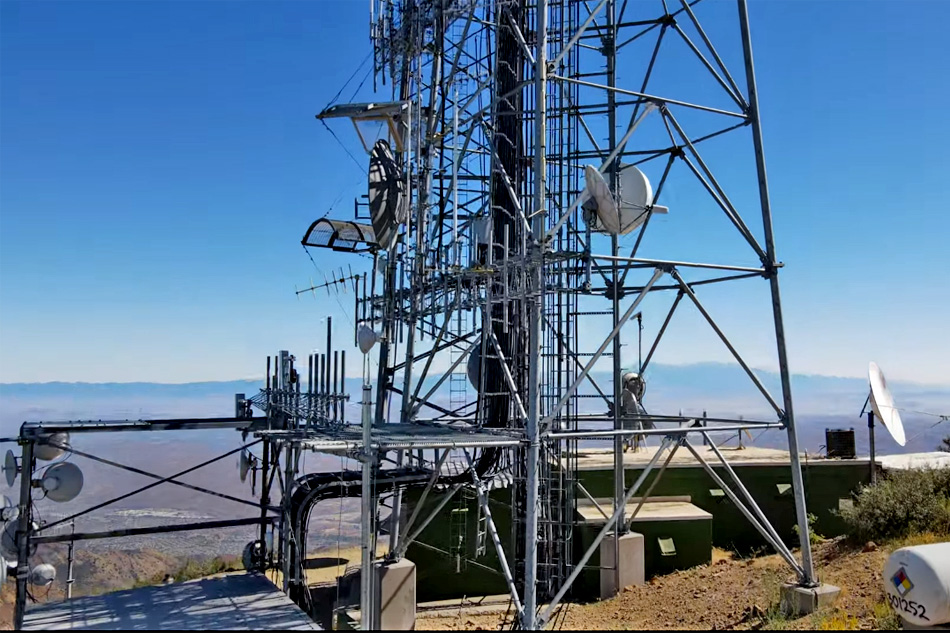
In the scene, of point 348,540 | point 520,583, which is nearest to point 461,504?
point 520,583

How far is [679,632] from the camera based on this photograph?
12.6 meters

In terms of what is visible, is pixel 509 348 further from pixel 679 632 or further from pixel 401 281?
pixel 679 632

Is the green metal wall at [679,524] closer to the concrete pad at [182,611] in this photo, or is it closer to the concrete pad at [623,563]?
the concrete pad at [623,563]

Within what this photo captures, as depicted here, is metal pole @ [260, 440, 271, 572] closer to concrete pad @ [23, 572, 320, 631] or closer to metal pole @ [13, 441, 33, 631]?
concrete pad @ [23, 572, 320, 631]

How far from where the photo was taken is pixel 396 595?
51.8ft

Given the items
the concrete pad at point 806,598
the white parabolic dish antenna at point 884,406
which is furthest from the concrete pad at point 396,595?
the white parabolic dish antenna at point 884,406

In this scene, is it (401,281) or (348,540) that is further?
(348,540)

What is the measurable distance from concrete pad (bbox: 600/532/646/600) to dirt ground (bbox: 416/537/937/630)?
0.25 m

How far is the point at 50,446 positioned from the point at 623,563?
12435 mm

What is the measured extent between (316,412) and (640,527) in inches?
334

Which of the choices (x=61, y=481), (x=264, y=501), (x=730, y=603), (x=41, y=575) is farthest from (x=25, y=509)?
(x=730, y=603)

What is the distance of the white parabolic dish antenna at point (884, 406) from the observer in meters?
20.0

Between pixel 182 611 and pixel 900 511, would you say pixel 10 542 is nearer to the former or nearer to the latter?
pixel 182 611

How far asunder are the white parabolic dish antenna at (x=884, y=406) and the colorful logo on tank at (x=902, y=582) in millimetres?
9475
